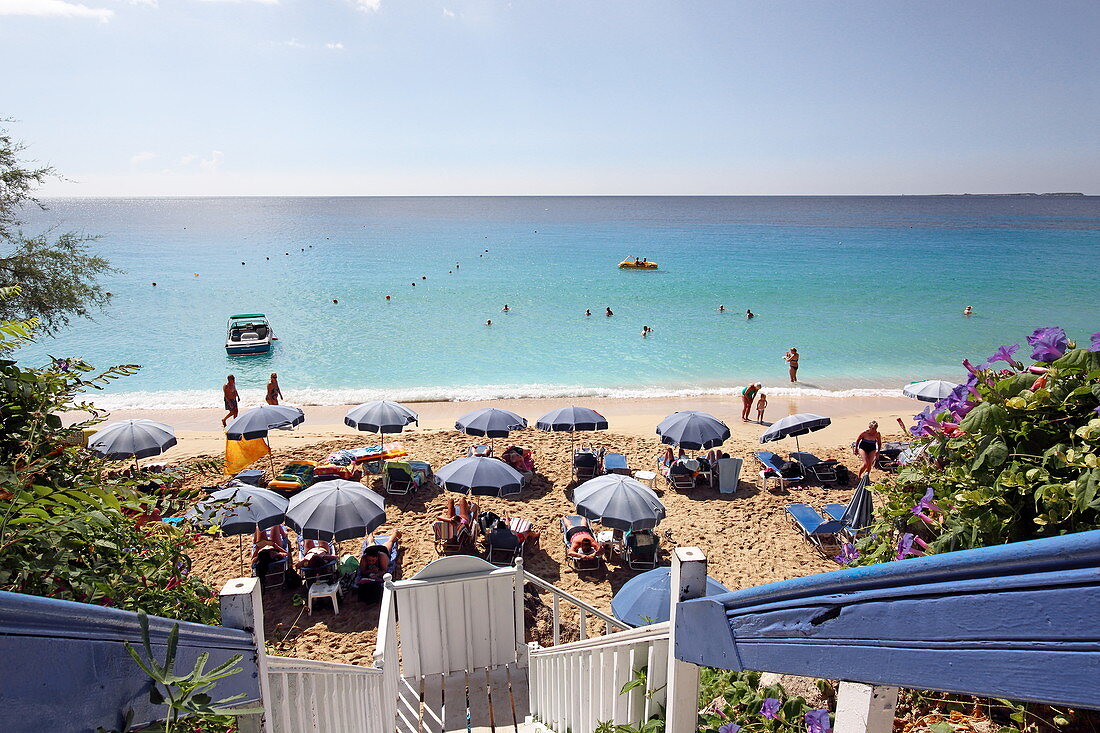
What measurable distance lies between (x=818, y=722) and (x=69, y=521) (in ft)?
7.73

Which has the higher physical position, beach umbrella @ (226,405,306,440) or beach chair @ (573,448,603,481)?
beach umbrella @ (226,405,306,440)

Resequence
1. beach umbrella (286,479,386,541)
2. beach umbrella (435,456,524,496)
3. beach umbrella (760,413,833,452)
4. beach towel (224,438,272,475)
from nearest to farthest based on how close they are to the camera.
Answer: beach umbrella (286,479,386,541) < beach umbrella (435,456,524,496) < beach umbrella (760,413,833,452) < beach towel (224,438,272,475)

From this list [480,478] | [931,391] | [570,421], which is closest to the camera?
[480,478]

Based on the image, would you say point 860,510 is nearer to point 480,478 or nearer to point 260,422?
point 480,478

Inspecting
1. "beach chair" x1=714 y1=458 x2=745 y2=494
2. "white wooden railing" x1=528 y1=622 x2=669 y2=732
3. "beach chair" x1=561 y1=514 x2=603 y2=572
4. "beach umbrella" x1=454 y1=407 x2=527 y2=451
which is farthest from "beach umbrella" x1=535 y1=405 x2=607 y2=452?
"white wooden railing" x1=528 y1=622 x2=669 y2=732

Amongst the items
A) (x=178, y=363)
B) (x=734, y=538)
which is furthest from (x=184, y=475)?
(x=178, y=363)

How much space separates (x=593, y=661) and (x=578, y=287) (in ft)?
150

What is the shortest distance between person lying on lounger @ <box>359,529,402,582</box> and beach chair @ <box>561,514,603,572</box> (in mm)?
2926

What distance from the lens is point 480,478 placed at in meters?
10.5

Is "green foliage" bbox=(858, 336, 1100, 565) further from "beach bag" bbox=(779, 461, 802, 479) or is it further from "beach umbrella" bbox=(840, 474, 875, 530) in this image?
"beach bag" bbox=(779, 461, 802, 479)

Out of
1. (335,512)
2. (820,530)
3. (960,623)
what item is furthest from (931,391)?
(960,623)

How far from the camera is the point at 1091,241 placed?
89438mm

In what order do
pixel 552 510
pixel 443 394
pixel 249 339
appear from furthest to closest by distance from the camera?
1. pixel 249 339
2. pixel 443 394
3. pixel 552 510

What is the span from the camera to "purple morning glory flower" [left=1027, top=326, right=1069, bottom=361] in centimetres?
227
